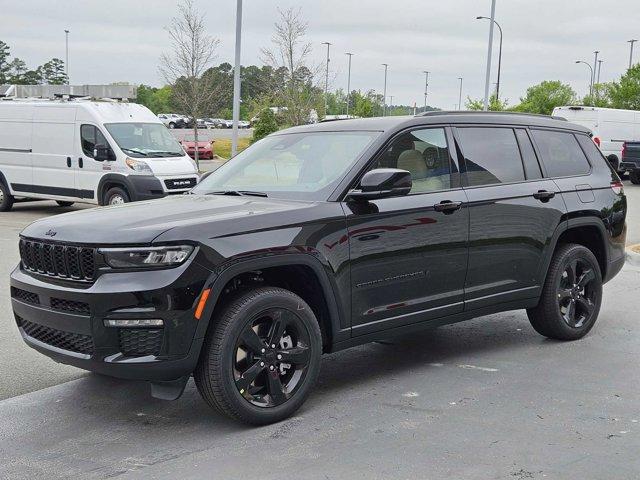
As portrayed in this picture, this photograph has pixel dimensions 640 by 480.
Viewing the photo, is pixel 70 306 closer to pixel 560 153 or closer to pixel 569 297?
pixel 569 297

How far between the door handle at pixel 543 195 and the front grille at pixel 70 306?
343cm

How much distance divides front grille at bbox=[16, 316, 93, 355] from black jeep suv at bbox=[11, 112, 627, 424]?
11 mm

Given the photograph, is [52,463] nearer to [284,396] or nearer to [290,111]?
[284,396]

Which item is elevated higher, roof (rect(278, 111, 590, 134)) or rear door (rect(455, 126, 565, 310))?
roof (rect(278, 111, 590, 134))

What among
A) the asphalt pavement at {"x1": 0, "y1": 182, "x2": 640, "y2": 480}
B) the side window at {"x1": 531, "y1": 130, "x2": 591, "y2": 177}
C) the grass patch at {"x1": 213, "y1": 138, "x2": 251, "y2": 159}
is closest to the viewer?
the asphalt pavement at {"x1": 0, "y1": 182, "x2": 640, "y2": 480}

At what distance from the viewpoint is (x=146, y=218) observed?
4.45m

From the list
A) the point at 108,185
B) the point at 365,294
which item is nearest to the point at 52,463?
the point at 365,294

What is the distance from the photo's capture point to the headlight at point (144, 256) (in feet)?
13.5

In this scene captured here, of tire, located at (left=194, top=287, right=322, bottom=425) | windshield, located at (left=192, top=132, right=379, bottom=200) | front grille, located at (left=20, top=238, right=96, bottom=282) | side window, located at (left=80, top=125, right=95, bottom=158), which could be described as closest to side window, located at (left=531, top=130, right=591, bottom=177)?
windshield, located at (left=192, top=132, right=379, bottom=200)

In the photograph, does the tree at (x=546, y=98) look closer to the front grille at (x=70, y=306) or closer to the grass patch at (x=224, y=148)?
the grass patch at (x=224, y=148)

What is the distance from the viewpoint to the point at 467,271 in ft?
18.2

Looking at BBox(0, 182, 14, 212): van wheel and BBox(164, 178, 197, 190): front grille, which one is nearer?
BBox(164, 178, 197, 190): front grille

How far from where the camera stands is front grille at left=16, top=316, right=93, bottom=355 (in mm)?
4236

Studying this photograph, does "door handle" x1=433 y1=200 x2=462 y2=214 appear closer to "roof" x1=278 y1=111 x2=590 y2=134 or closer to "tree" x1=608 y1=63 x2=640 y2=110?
"roof" x1=278 y1=111 x2=590 y2=134
